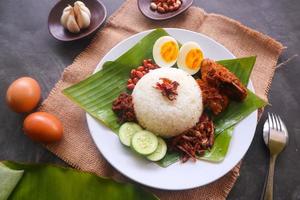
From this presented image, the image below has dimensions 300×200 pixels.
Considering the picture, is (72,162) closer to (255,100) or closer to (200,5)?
(255,100)

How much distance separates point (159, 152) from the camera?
2.41 metres

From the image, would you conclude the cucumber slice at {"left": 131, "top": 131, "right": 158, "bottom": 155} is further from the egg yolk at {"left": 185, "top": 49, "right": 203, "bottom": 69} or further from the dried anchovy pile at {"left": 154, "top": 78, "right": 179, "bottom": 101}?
the egg yolk at {"left": 185, "top": 49, "right": 203, "bottom": 69}

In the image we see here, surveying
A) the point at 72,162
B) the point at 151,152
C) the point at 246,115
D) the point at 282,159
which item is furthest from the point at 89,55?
the point at 282,159

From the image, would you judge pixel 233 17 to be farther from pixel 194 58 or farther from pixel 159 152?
pixel 159 152

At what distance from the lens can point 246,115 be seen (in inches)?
101

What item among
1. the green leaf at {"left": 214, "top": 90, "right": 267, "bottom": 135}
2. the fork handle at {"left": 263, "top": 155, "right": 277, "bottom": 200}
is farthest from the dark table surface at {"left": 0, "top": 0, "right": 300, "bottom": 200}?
the green leaf at {"left": 214, "top": 90, "right": 267, "bottom": 135}

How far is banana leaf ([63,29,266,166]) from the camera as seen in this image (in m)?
2.52

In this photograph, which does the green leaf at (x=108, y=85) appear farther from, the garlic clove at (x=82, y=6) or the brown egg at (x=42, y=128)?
the garlic clove at (x=82, y=6)

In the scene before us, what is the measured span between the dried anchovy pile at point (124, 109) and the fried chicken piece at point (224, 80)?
23.6 inches

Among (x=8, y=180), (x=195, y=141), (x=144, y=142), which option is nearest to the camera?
(x=8, y=180)

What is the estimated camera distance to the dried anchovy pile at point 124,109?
101 inches

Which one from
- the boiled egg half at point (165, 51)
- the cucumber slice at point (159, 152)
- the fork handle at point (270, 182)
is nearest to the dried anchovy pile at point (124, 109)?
the cucumber slice at point (159, 152)

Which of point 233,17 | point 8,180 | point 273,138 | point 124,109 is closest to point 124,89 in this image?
point 124,109

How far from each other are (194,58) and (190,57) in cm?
3
